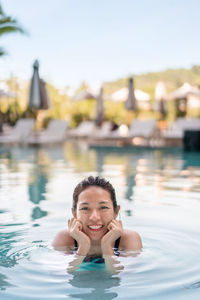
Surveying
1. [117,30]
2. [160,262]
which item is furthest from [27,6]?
[160,262]

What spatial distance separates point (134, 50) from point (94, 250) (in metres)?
57.2

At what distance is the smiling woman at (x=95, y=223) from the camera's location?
3018 millimetres

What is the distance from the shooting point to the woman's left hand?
300 cm

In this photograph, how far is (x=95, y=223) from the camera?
303 centimetres

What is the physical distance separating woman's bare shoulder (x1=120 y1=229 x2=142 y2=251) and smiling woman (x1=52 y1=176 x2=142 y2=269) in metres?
0.08

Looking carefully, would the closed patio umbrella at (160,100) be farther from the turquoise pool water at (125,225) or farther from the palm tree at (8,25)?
the turquoise pool water at (125,225)

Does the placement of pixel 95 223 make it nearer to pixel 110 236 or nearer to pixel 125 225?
pixel 110 236

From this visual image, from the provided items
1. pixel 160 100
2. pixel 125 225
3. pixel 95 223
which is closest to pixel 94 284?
pixel 95 223

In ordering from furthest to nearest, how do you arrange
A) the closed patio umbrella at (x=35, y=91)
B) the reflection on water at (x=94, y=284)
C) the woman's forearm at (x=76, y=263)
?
the closed patio umbrella at (x=35, y=91) < the woman's forearm at (x=76, y=263) < the reflection on water at (x=94, y=284)

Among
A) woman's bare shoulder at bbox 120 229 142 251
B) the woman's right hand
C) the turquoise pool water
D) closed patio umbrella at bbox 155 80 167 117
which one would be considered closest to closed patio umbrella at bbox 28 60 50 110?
closed patio umbrella at bbox 155 80 167 117

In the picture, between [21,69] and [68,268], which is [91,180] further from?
[21,69]

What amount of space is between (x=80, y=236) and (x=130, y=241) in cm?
47

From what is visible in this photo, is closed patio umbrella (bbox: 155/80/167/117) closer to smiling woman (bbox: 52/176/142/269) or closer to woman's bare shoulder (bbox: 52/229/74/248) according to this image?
woman's bare shoulder (bbox: 52/229/74/248)

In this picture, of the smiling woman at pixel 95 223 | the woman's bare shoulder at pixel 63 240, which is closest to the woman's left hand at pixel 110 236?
the smiling woman at pixel 95 223
